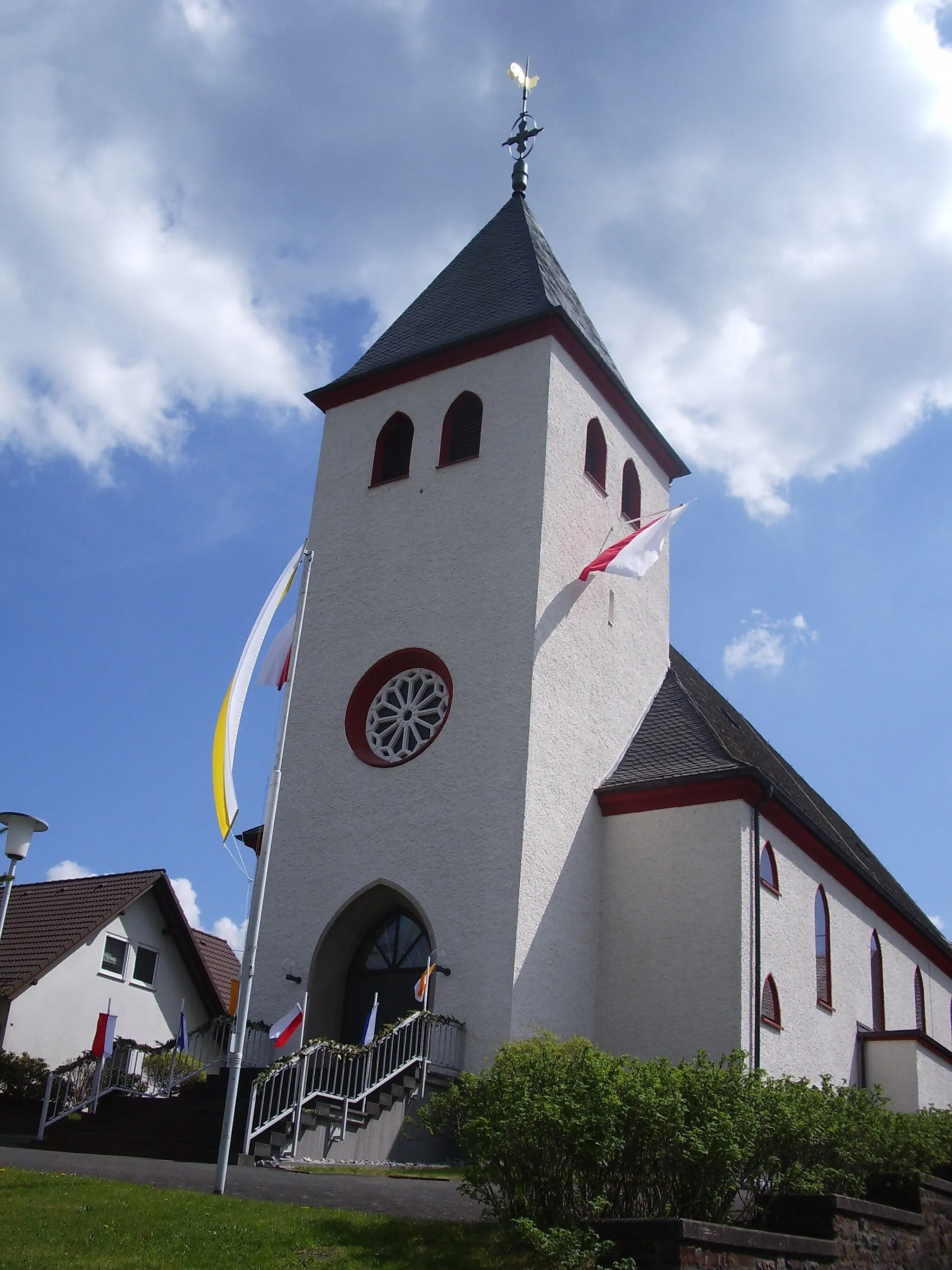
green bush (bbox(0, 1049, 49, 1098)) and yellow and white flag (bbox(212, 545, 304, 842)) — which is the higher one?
yellow and white flag (bbox(212, 545, 304, 842))

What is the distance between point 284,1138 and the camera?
13.5 metres

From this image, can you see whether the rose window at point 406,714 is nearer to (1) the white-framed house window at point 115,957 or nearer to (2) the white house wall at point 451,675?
(2) the white house wall at point 451,675

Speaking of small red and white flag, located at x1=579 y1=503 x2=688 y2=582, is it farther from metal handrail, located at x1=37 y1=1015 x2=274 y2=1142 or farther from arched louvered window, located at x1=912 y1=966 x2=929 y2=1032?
arched louvered window, located at x1=912 y1=966 x2=929 y2=1032

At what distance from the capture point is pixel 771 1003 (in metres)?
19.4

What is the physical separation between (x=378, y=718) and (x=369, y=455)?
17.5ft

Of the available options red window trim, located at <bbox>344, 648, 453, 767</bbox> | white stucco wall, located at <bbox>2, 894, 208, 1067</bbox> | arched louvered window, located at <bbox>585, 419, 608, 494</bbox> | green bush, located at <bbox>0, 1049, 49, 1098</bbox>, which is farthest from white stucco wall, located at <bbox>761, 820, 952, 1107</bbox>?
white stucco wall, located at <bbox>2, 894, 208, 1067</bbox>

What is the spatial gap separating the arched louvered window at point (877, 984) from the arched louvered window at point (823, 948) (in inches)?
114

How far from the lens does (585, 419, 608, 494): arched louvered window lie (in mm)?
22844

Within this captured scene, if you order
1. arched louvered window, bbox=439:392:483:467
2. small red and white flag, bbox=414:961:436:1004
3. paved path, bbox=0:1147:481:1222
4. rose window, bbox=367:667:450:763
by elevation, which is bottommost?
paved path, bbox=0:1147:481:1222

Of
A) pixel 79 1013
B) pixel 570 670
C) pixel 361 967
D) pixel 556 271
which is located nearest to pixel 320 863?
pixel 361 967

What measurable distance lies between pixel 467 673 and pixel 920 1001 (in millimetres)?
15285

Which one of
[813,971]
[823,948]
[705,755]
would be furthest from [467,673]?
[823,948]

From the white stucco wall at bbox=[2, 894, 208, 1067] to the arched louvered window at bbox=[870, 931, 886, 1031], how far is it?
14400 millimetres

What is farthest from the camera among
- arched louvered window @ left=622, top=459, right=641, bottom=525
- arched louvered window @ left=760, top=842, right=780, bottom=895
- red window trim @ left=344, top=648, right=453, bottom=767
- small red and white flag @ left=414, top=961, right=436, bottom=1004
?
arched louvered window @ left=622, top=459, right=641, bottom=525
